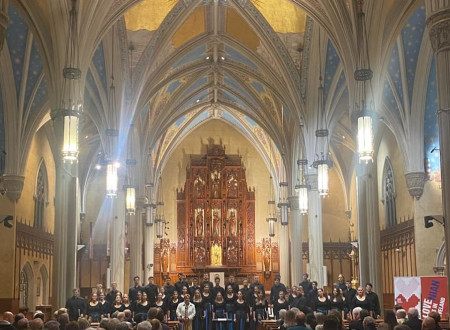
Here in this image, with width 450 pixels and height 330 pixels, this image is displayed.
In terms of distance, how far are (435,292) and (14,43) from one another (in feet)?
50.3

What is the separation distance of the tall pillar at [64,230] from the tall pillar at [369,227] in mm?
7898

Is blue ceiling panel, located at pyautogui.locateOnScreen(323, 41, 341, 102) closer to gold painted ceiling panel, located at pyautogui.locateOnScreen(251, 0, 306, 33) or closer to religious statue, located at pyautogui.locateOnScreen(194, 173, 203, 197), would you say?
gold painted ceiling panel, located at pyautogui.locateOnScreen(251, 0, 306, 33)

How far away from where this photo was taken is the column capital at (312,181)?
2612 cm

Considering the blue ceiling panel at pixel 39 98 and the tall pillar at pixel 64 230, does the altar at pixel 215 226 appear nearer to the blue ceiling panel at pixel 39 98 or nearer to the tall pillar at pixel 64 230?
the blue ceiling panel at pixel 39 98

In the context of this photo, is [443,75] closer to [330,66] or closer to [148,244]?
[330,66]

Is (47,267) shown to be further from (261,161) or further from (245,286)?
(261,161)

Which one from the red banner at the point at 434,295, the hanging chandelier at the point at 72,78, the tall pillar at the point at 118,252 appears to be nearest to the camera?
the red banner at the point at 434,295

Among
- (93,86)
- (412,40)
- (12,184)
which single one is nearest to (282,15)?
(412,40)

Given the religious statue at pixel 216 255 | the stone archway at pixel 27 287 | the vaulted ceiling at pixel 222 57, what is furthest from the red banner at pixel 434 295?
the religious statue at pixel 216 255

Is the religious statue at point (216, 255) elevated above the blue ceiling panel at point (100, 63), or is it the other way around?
the blue ceiling panel at point (100, 63)

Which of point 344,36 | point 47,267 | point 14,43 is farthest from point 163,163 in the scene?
point 344,36

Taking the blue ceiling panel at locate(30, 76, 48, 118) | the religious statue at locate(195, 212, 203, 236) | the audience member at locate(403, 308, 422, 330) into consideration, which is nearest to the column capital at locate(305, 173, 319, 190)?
the blue ceiling panel at locate(30, 76, 48, 118)

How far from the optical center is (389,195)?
30.0 metres

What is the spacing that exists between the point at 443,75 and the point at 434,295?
6732 millimetres
